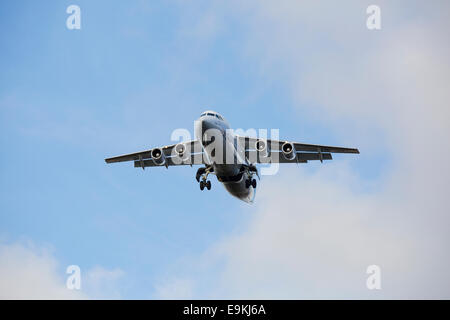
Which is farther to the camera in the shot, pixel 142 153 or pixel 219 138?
pixel 142 153

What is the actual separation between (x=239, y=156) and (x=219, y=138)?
3598 mm

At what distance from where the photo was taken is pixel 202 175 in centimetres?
4138

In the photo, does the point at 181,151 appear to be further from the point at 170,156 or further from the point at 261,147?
the point at 261,147

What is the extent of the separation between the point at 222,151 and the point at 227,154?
0.57 m

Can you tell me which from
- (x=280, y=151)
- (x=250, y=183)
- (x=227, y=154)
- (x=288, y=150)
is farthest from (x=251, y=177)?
(x=227, y=154)

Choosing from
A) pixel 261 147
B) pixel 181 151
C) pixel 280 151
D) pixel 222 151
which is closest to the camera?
pixel 222 151

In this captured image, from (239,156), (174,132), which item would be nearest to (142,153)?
(174,132)

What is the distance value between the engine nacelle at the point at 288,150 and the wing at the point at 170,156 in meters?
6.09

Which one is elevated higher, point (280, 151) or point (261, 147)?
point (280, 151)

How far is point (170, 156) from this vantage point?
44188 mm
